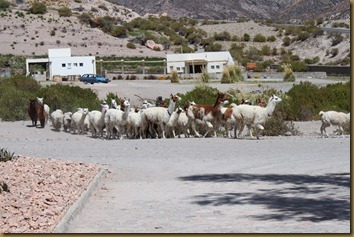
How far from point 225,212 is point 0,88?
34.6 metres

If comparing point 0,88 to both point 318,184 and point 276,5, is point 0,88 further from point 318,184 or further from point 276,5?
point 276,5

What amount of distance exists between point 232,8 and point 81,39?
231 ft

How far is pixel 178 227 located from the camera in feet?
38.5

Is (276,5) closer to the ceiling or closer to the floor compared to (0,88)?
closer to the ceiling

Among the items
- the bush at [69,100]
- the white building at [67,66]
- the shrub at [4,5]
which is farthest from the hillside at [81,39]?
the bush at [69,100]

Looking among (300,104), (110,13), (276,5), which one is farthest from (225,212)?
(276,5)

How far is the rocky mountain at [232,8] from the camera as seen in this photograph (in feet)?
546

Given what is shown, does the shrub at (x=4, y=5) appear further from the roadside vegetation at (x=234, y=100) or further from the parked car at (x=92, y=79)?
the roadside vegetation at (x=234, y=100)

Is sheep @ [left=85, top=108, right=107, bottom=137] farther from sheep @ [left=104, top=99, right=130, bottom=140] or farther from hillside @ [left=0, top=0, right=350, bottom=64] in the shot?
hillside @ [left=0, top=0, right=350, bottom=64]

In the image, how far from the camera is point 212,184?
16.3 m

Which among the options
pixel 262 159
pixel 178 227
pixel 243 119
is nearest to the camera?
pixel 178 227

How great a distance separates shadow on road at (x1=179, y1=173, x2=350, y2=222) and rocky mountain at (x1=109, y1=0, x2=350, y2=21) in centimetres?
14557

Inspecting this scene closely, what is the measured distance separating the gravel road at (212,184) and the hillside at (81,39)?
238 ft

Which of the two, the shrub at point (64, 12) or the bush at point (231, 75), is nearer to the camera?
the bush at point (231, 75)
